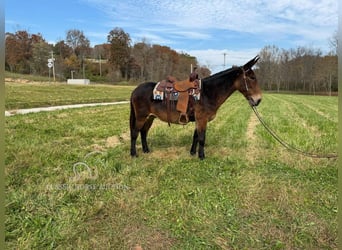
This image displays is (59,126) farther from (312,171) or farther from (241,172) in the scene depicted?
(312,171)

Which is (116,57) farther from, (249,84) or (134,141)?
(249,84)

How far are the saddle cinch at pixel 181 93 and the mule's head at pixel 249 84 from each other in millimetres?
830

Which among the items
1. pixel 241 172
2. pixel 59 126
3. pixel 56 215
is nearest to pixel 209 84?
pixel 241 172

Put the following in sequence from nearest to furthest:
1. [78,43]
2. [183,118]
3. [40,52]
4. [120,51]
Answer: [183,118] < [78,43] < [120,51] < [40,52]

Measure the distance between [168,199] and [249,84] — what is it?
281 cm

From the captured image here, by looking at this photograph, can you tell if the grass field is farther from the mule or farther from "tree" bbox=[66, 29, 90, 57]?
"tree" bbox=[66, 29, 90, 57]

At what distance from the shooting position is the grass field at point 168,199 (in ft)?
8.23

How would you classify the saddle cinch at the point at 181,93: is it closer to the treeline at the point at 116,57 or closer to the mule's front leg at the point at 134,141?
the mule's front leg at the point at 134,141

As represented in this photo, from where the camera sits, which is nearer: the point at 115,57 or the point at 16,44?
the point at 16,44

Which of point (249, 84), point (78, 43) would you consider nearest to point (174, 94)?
point (249, 84)

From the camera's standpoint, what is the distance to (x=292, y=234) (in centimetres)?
258

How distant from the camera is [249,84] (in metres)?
4.95

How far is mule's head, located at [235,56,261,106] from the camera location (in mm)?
4902

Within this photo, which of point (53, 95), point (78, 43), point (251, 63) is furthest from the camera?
point (53, 95)
